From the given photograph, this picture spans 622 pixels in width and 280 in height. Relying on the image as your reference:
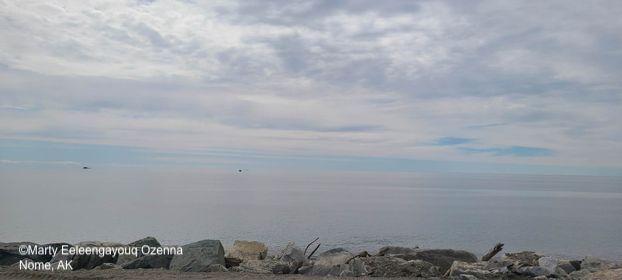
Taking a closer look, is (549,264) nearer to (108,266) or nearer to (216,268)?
(216,268)

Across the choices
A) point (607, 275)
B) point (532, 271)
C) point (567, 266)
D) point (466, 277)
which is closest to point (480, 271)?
point (466, 277)

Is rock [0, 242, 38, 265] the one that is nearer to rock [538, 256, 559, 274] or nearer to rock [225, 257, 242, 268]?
rock [225, 257, 242, 268]

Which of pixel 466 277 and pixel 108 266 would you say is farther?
pixel 108 266

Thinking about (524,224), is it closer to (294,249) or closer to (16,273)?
(294,249)

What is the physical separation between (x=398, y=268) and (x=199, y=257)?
552 cm

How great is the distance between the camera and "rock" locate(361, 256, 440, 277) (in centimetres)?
1398

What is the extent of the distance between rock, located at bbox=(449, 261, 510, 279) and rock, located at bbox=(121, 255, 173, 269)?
7.94m

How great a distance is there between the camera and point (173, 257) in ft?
49.0

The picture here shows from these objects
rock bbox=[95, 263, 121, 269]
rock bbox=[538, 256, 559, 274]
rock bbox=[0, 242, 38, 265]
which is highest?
rock bbox=[0, 242, 38, 265]

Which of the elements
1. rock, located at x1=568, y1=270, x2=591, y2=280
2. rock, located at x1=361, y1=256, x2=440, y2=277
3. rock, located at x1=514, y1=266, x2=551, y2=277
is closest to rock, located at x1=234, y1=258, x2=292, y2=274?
rock, located at x1=361, y1=256, x2=440, y2=277

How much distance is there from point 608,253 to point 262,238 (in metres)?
20.1

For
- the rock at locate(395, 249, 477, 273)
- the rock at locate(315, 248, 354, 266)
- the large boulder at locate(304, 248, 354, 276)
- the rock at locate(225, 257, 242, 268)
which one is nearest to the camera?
the large boulder at locate(304, 248, 354, 276)

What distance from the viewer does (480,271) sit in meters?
13.4

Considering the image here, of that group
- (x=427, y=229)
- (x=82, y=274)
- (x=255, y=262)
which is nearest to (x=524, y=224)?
(x=427, y=229)
